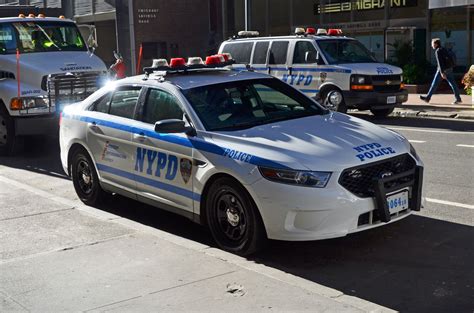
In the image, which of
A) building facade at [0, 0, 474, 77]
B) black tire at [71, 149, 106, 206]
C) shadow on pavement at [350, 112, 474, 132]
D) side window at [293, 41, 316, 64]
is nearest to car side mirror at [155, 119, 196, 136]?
black tire at [71, 149, 106, 206]

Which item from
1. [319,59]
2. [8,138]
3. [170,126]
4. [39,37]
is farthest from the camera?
[319,59]

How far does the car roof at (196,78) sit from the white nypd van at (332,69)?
7934 mm

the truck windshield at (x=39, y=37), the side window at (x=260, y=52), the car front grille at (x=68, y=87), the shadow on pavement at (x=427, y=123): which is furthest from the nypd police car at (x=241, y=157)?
the side window at (x=260, y=52)

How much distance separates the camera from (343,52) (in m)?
15.5

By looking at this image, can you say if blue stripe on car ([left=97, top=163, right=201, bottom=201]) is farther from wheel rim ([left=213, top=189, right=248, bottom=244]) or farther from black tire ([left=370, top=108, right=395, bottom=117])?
black tire ([left=370, top=108, right=395, bottom=117])

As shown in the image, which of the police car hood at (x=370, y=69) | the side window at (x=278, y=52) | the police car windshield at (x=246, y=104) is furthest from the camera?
the side window at (x=278, y=52)

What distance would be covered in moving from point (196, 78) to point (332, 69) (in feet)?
27.9

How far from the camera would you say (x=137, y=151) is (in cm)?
707

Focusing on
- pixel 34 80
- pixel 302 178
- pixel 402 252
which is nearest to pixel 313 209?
pixel 302 178

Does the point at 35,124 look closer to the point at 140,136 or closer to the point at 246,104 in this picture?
the point at 140,136

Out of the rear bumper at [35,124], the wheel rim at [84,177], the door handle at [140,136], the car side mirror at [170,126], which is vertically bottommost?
the wheel rim at [84,177]

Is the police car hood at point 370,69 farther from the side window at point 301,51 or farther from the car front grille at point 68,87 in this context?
the car front grille at point 68,87

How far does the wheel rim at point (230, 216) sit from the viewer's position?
595 centimetres

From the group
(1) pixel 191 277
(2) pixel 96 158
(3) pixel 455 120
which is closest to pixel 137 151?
(2) pixel 96 158
